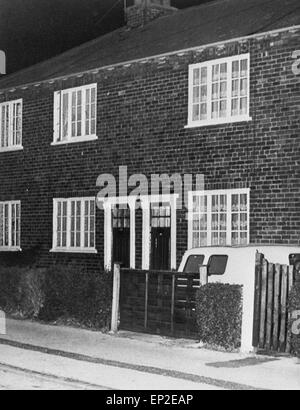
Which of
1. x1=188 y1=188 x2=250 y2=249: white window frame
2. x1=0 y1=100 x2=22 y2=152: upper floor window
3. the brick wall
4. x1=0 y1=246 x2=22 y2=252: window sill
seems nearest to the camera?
the brick wall

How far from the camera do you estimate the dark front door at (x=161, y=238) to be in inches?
738

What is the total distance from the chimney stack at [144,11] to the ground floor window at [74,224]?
720 cm

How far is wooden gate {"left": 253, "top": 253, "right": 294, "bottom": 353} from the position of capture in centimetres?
1202

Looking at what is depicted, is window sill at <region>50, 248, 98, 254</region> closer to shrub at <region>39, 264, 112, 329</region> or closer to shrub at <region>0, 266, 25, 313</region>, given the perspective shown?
shrub at <region>0, 266, 25, 313</region>

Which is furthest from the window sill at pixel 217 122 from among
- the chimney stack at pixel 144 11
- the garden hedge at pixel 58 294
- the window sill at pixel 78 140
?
the chimney stack at pixel 144 11

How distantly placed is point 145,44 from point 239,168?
5.92 m

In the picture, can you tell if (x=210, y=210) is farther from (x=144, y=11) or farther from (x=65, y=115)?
(x=144, y=11)

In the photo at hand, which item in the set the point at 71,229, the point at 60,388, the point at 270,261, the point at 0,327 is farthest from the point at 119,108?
the point at 60,388

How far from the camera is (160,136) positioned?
19000 millimetres

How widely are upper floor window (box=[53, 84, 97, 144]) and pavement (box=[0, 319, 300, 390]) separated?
7775mm

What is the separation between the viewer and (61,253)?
2164cm

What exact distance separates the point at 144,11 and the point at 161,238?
9.57 meters

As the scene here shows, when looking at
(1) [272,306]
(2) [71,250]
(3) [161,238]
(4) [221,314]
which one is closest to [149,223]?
(3) [161,238]

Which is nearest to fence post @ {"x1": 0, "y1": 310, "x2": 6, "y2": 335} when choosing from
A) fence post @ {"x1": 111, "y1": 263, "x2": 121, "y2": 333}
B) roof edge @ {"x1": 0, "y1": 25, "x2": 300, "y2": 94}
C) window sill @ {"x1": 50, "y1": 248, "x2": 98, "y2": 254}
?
fence post @ {"x1": 111, "y1": 263, "x2": 121, "y2": 333}
